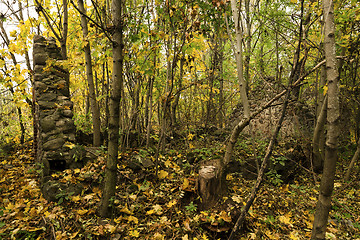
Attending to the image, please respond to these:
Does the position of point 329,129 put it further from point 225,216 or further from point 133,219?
point 133,219

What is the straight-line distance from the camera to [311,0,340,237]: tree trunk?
54.4 inches

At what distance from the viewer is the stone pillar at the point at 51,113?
385 cm

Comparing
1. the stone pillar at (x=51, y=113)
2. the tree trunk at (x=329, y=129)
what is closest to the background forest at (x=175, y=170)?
the tree trunk at (x=329, y=129)

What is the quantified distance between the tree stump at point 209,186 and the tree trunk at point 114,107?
4.85 ft

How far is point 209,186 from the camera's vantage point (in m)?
3.09

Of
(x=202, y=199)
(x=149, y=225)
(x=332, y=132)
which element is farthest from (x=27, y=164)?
(x=332, y=132)

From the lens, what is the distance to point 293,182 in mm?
4477

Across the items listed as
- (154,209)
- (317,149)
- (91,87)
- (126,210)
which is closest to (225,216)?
(154,209)

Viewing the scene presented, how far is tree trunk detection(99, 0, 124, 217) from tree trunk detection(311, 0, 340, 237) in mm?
2183

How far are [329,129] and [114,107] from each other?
231cm

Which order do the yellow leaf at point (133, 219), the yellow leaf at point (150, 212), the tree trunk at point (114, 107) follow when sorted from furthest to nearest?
the yellow leaf at point (150, 212)
the yellow leaf at point (133, 219)
the tree trunk at point (114, 107)

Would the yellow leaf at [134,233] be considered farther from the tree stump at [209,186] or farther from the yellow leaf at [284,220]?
the yellow leaf at [284,220]

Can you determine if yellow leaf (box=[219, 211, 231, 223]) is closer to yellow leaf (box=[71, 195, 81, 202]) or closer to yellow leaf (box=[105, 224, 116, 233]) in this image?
yellow leaf (box=[105, 224, 116, 233])

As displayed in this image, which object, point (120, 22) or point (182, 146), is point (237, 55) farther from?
point (182, 146)
